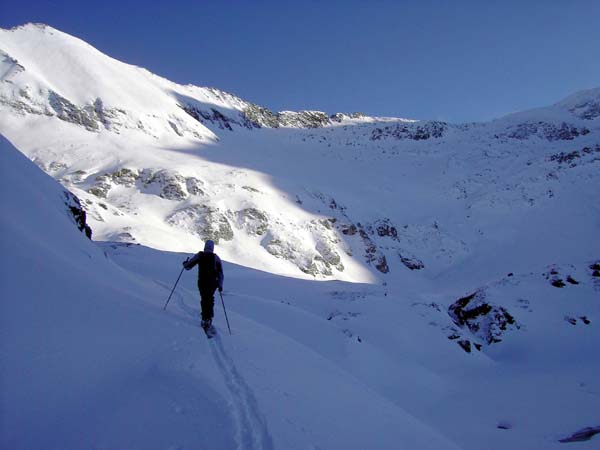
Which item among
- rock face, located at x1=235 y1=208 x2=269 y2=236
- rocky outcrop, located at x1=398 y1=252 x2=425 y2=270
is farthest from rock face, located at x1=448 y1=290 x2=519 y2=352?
rocky outcrop, located at x1=398 y1=252 x2=425 y2=270

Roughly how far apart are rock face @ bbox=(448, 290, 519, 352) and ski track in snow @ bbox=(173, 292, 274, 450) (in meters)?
13.2

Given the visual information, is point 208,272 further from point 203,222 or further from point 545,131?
point 545,131

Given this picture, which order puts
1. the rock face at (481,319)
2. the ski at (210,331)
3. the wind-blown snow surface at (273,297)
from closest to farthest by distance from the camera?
1. the wind-blown snow surface at (273,297)
2. the ski at (210,331)
3. the rock face at (481,319)

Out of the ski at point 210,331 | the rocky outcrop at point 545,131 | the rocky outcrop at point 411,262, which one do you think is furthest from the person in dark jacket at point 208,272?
the rocky outcrop at point 545,131

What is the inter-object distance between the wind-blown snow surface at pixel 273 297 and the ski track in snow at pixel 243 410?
0.11 feet

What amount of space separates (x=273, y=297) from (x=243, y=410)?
1526cm

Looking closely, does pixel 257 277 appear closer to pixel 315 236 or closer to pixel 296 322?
pixel 296 322

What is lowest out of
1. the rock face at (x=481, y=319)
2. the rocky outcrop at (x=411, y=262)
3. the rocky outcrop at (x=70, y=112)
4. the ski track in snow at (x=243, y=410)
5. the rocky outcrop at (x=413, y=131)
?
the ski track in snow at (x=243, y=410)

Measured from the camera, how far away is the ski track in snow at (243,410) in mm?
4195

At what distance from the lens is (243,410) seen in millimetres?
4828

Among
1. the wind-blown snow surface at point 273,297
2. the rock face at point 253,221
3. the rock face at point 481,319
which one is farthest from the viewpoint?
the rock face at point 253,221

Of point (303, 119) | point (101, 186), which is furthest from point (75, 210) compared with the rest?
point (303, 119)

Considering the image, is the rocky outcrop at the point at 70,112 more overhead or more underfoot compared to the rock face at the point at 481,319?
more overhead

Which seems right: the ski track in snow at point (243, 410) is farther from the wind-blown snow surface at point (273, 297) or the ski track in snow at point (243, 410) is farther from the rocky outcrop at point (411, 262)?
the rocky outcrop at point (411, 262)
